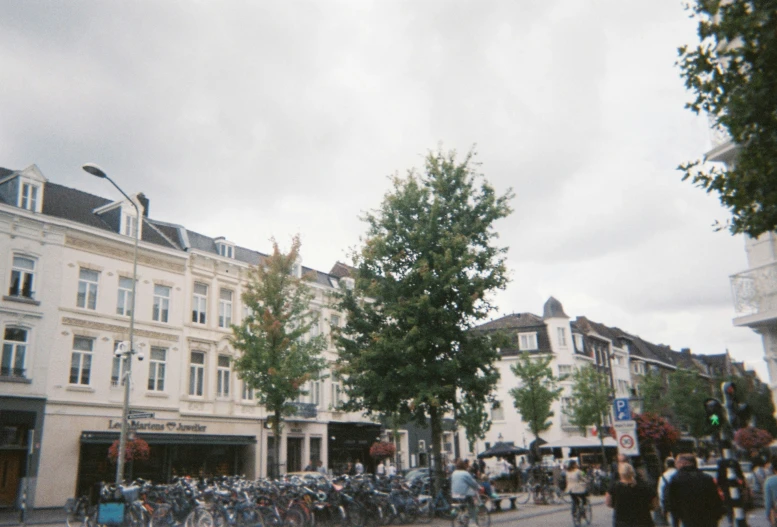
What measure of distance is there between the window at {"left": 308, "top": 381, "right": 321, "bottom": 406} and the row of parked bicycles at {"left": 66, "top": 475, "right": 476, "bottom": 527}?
19.6 meters

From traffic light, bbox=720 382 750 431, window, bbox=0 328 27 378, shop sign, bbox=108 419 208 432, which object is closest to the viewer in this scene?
traffic light, bbox=720 382 750 431

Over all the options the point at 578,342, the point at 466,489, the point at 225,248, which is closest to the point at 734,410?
the point at 466,489

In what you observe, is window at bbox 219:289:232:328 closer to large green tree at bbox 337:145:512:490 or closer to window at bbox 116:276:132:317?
window at bbox 116:276:132:317

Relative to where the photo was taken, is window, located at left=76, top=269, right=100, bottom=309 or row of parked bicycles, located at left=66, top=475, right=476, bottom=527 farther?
window, located at left=76, top=269, right=100, bottom=309

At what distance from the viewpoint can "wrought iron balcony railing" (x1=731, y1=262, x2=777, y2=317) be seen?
42.0ft

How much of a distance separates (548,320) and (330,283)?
23.5 meters

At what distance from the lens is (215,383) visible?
103 ft

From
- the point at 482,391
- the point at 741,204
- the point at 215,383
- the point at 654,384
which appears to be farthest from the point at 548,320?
the point at 741,204

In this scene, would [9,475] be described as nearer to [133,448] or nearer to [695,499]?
[133,448]

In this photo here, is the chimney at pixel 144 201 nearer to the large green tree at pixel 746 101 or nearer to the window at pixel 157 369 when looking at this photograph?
the window at pixel 157 369

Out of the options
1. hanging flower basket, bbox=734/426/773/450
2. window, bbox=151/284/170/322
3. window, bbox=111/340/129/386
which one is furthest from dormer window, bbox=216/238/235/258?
hanging flower basket, bbox=734/426/773/450

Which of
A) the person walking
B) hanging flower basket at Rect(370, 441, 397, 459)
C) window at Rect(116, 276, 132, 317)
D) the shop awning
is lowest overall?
the person walking

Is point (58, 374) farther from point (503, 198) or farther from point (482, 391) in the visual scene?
point (503, 198)

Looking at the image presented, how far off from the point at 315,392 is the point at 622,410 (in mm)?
26929
